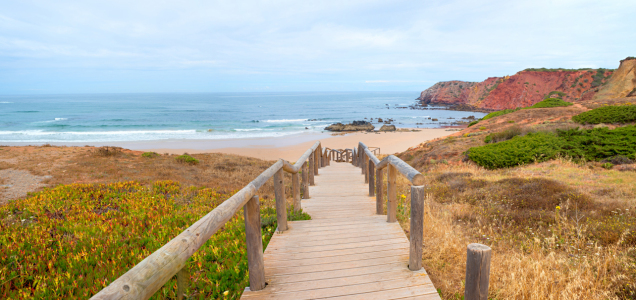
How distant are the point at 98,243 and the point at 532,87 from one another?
239 feet

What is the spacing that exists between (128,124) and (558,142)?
178 ft

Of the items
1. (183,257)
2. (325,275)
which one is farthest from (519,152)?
(183,257)

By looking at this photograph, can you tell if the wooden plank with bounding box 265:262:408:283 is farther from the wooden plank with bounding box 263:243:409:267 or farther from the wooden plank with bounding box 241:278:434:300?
the wooden plank with bounding box 263:243:409:267

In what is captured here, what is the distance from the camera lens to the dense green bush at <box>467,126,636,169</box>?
9.91 metres

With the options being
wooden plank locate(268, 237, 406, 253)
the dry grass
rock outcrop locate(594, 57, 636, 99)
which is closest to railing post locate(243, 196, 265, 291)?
wooden plank locate(268, 237, 406, 253)

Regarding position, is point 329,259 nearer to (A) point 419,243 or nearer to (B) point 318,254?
(B) point 318,254

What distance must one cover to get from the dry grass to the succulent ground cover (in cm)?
239

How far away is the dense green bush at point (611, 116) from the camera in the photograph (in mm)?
13156

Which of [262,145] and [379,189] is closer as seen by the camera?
[379,189]

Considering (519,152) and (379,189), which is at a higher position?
(379,189)

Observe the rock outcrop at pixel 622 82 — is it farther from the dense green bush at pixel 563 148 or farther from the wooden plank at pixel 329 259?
the wooden plank at pixel 329 259

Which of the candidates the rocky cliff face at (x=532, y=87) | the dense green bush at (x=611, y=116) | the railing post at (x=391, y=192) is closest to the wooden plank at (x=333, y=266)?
the railing post at (x=391, y=192)

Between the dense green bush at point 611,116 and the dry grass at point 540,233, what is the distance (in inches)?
292

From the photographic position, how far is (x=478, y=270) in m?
2.16
